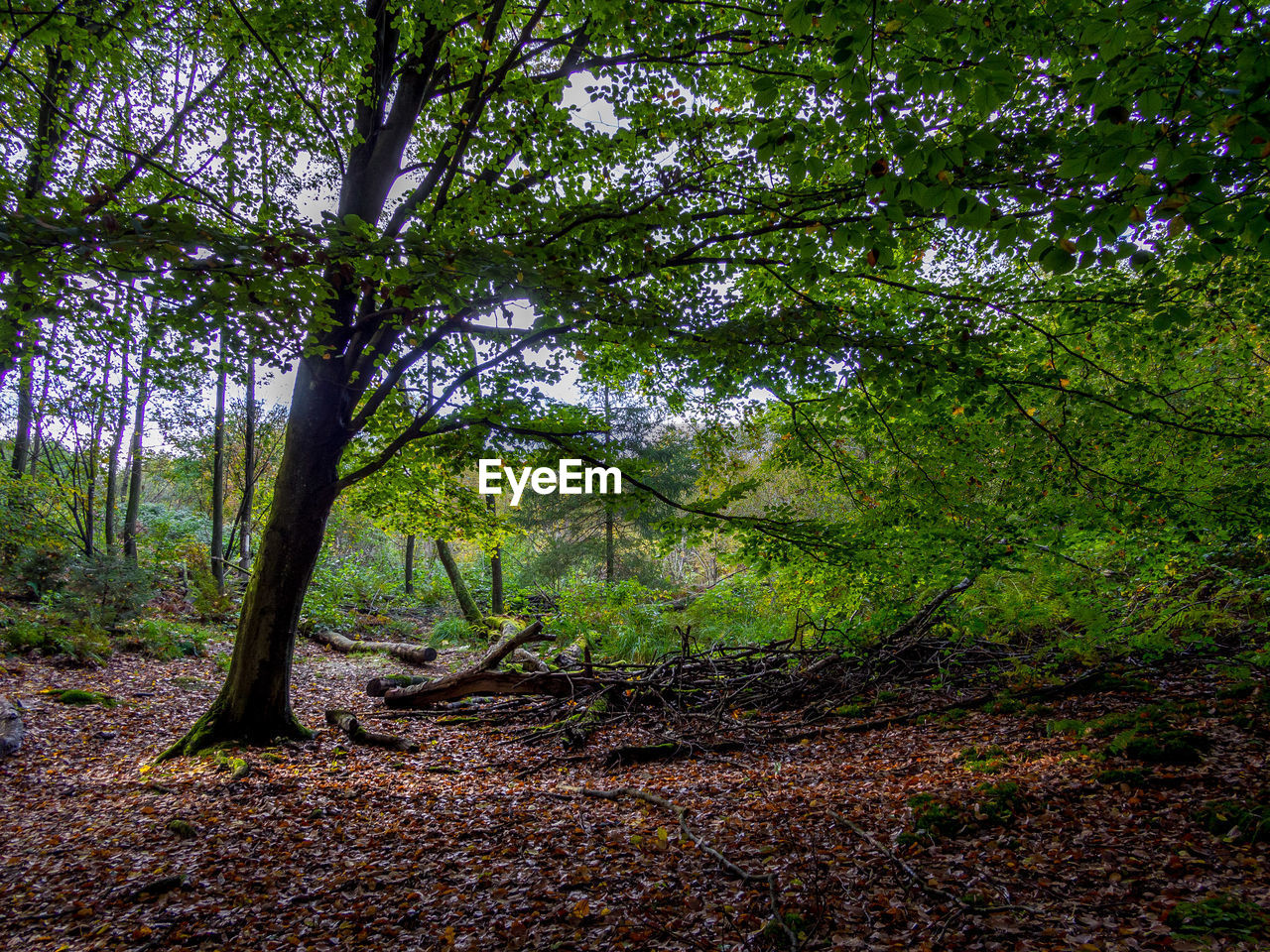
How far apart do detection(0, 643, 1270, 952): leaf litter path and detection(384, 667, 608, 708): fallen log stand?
1807 mm

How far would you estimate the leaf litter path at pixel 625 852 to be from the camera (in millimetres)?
2598

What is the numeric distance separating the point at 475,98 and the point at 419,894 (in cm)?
625


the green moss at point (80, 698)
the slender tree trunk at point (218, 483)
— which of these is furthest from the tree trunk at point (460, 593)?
the green moss at point (80, 698)

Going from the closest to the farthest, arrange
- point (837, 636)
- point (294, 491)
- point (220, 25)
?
point (294, 491), point (220, 25), point (837, 636)

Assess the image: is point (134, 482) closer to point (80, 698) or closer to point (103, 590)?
point (103, 590)

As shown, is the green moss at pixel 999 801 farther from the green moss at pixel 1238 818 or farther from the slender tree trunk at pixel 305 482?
the slender tree trunk at pixel 305 482

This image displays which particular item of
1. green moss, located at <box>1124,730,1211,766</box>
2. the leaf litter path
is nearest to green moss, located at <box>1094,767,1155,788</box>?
the leaf litter path

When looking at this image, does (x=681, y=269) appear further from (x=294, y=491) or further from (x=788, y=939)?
(x=788, y=939)

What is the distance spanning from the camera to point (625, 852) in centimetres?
353

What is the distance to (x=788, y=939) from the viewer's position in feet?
8.20

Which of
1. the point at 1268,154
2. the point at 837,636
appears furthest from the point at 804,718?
the point at 1268,154

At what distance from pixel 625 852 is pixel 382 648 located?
1214 cm

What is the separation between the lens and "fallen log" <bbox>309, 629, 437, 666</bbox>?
12.9m

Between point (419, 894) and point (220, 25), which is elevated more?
point (220, 25)
